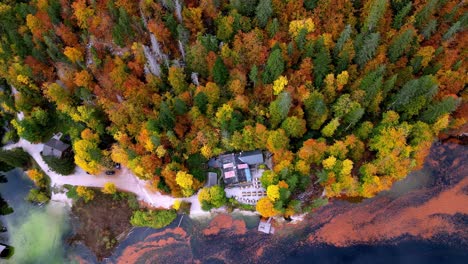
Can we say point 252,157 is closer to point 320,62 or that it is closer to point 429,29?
point 320,62

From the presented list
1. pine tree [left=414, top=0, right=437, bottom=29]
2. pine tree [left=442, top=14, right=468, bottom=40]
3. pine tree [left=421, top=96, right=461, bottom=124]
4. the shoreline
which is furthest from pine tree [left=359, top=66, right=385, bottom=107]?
the shoreline

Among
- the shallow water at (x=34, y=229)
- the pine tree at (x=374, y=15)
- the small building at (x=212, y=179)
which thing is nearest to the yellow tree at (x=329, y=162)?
the small building at (x=212, y=179)

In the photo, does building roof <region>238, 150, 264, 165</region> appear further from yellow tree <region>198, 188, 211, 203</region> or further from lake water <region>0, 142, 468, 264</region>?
lake water <region>0, 142, 468, 264</region>

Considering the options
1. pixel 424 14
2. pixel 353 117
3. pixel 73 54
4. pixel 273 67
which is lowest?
pixel 353 117

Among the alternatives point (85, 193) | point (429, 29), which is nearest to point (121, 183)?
point (85, 193)

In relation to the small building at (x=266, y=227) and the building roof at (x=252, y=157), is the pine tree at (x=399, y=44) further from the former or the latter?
the small building at (x=266, y=227)

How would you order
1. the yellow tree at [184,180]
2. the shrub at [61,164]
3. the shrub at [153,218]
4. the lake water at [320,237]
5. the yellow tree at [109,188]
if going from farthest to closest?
1. the yellow tree at [109,188]
2. the shrub at [153,218]
3. the shrub at [61,164]
4. the lake water at [320,237]
5. the yellow tree at [184,180]
